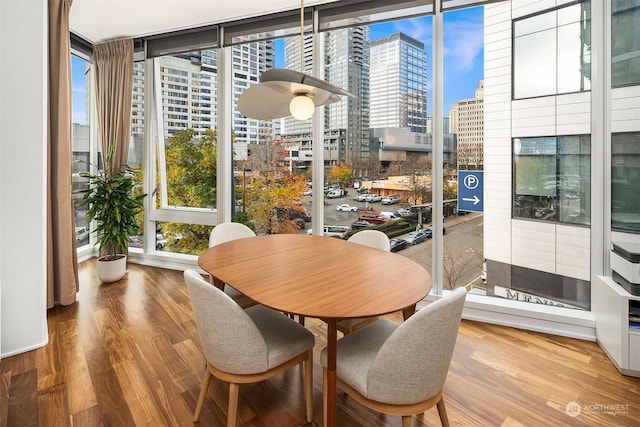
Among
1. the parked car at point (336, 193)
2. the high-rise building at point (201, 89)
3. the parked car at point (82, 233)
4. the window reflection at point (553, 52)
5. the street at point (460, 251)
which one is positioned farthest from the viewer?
the parked car at point (82, 233)

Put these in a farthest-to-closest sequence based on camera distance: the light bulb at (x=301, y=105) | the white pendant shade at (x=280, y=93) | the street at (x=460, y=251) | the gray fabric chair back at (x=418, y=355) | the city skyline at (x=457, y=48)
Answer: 1. the street at (x=460, y=251)
2. the city skyline at (x=457, y=48)
3. the light bulb at (x=301, y=105)
4. the white pendant shade at (x=280, y=93)
5. the gray fabric chair back at (x=418, y=355)

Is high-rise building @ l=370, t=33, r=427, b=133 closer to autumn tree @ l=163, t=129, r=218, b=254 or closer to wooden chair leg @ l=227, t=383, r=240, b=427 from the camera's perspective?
autumn tree @ l=163, t=129, r=218, b=254

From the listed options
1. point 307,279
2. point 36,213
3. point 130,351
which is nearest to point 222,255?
point 307,279

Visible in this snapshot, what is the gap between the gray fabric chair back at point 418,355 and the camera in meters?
1.15

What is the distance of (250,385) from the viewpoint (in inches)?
78.0

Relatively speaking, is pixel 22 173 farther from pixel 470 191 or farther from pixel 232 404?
pixel 470 191

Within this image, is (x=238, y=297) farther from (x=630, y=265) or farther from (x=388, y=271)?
(x=630, y=265)

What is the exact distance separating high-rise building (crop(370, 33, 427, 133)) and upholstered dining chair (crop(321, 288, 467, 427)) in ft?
7.67

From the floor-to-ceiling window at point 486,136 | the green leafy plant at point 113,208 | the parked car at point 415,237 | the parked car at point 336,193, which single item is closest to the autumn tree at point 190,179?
the green leafy plant at point 113,208

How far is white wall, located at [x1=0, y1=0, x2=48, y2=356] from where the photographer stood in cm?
228

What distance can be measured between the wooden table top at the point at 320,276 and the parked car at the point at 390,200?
3.41 ft

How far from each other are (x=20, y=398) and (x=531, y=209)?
3.93 meters

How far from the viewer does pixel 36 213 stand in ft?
7.95

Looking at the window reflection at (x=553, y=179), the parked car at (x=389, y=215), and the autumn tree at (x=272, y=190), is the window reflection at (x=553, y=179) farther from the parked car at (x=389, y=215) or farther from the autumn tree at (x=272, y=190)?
the autumn tree at (x=272, y=190)
